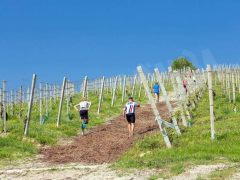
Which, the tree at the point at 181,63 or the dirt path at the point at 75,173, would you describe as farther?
the tree at the point at 181,63

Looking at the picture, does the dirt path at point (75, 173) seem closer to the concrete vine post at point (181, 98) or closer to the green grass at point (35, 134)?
the green grass at point (35, 134)

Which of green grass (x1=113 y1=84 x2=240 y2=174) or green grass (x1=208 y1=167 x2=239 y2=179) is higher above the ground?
green grass (x1=113 y1=84 x2=240 y2=174)

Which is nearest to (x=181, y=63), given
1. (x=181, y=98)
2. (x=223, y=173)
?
(x=181, y=98)

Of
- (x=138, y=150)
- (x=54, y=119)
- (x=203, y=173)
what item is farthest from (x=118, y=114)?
(x=203, y=173)

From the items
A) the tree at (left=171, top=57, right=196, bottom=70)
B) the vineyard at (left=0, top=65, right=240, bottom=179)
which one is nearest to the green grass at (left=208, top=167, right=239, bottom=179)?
the vineyard at (left=0, top=65, right=240, bottom=179)

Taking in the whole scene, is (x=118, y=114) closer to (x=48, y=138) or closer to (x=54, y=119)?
(x=54, y=119)

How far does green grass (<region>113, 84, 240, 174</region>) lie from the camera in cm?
1198

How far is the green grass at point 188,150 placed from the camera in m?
12.0

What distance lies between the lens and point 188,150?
44.2 feet

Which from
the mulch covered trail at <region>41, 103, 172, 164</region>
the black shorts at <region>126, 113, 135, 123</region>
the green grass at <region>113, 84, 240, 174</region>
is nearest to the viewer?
the green grass at <region>113, 84, 240, 174</region>

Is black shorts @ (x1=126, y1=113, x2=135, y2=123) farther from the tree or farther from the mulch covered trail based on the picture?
the tree

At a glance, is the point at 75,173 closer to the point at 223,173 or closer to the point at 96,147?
the point at 223,173

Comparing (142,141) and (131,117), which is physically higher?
(131,117)

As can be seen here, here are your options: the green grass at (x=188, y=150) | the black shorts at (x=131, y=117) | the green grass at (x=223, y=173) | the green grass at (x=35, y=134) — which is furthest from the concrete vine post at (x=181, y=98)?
the green grass at (x=223, y=173)
